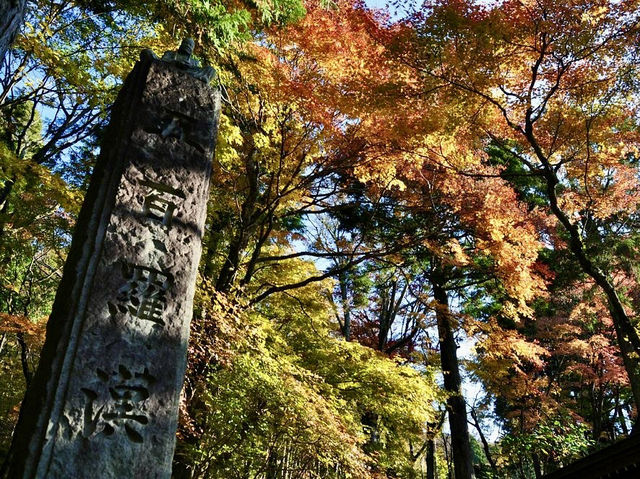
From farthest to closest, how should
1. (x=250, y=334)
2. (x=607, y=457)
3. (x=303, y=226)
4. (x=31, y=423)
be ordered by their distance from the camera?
(x=303, y=226), (x=250, y=334), (x=607, y=457), (x=31, y=423)

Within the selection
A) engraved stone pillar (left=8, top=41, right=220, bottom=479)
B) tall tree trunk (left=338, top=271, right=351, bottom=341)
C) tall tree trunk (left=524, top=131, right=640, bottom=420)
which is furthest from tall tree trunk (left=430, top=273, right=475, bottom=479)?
engraved stone pillar (left=8, top=41, right=220, bottom=479)

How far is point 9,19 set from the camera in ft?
7.79

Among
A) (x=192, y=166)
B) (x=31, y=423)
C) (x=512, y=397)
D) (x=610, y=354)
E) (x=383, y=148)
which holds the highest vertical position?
(x=383, y=148)

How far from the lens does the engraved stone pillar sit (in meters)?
2.13

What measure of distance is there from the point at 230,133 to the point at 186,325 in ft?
15.6

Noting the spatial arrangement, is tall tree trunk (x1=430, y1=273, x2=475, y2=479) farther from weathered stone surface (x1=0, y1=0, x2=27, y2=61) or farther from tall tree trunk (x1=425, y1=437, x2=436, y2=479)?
weathered stone surface (x1=0, y1=0, x2=27, y2=61)

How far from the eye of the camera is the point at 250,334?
21.2 ft

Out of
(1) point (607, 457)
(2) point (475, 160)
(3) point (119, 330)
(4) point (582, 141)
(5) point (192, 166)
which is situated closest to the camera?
(3) point (119, 330)

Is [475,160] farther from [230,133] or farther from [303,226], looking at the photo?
[230,133]

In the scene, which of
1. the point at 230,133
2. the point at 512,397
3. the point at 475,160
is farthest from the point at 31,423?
the point at 512,397

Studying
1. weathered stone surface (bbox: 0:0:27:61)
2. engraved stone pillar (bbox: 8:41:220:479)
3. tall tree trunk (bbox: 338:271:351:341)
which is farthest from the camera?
tall tree trunk (bbox: 338:271:351:341)

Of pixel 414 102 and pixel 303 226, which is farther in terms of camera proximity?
pixel 303 226

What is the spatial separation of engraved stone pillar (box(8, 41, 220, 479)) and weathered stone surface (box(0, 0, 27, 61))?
2.27 ft

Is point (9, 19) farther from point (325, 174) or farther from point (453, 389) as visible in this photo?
point (453, 389)
